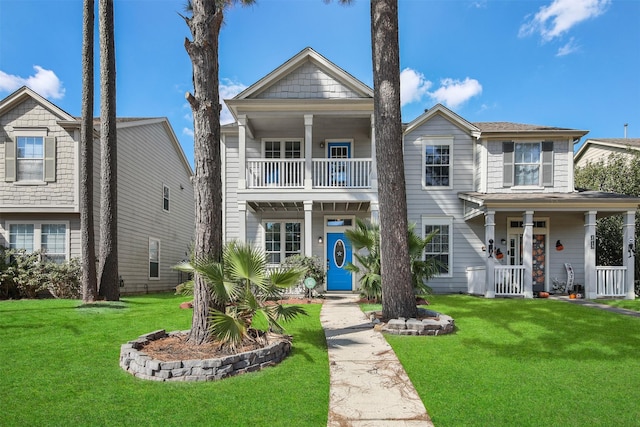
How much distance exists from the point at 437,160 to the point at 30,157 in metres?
13.7

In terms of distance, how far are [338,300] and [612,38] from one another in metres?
14.4

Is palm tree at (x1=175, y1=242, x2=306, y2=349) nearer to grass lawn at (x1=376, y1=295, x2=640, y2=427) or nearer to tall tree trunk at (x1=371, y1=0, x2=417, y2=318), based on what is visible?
grass lawn at (x1=376, y1=295, x2=640, y2=427)

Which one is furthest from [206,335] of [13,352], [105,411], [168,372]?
[13,352]

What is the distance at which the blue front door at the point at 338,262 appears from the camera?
13344 mm

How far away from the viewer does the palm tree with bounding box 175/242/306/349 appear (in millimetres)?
5109

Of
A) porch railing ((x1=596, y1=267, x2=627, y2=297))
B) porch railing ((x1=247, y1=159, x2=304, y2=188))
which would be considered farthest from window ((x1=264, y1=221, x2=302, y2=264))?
porch railing ((x1=596, y1=267, x2=627, y2=297))

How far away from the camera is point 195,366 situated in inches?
172

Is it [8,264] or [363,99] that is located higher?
[363,99]

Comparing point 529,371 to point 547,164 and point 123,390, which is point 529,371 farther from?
point 547,164

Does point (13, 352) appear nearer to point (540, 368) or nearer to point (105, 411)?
point (105, 411)

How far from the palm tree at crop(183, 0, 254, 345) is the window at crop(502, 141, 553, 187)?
35.2 ft

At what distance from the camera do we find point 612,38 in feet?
47.1

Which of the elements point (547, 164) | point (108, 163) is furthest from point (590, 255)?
point (108, 163)

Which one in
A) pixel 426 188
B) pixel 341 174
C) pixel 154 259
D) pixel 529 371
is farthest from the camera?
pixel 154 259
